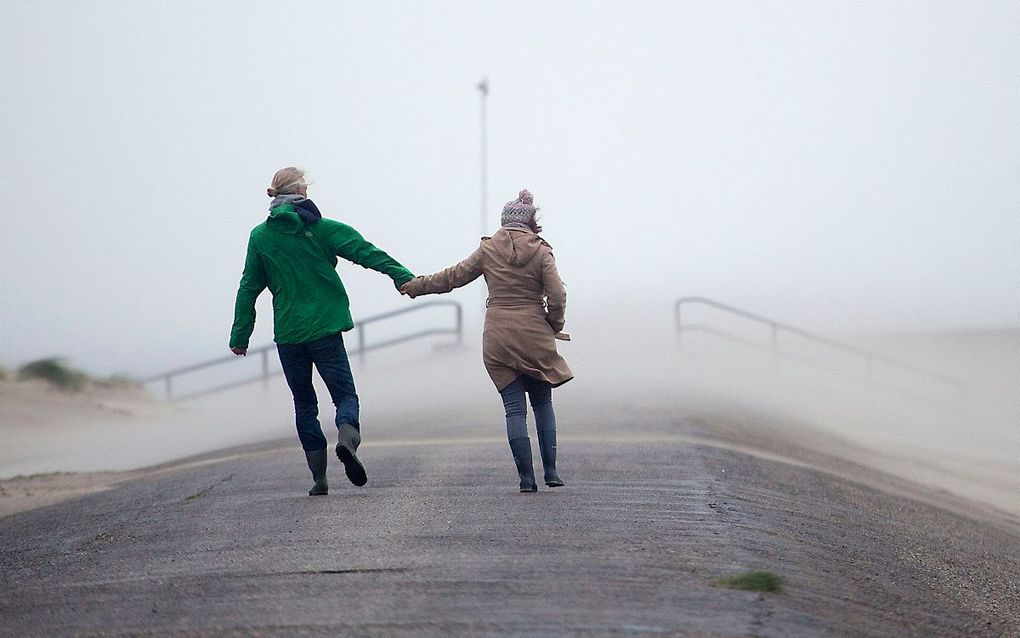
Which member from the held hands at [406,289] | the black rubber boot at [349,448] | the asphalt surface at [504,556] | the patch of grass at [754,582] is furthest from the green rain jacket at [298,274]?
the patch of grass at [754,582]

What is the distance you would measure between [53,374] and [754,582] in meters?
26.5

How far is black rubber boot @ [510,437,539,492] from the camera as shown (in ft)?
31.9

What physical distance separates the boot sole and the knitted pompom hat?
1832 millimetres

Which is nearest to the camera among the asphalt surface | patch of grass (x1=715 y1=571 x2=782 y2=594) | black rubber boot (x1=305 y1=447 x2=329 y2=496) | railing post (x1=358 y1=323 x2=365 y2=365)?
the asphalt surface

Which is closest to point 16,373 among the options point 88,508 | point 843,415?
point 843,415

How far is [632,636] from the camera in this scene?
19.9ft

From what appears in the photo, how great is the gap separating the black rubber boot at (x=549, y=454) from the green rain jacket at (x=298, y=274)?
1.53m

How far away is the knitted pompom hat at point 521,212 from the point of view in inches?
387

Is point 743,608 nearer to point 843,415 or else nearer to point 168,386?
point 843,415

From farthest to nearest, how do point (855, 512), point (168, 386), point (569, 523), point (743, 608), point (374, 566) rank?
point (168, 386), point (855, 512), point (569, 523), point (374, 566), point (743, 608)

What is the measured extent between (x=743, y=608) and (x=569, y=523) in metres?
2.02

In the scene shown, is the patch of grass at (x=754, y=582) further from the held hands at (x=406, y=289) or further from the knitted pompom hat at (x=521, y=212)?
the held hands at (x=406, y=289)

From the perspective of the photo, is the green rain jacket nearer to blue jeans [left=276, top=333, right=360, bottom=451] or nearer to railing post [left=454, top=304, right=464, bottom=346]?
blue jeans [left=276, top=333, right=360, bottom=451]

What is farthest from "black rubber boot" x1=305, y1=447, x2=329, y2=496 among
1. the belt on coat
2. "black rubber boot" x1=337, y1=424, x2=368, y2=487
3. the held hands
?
the belt on coat
